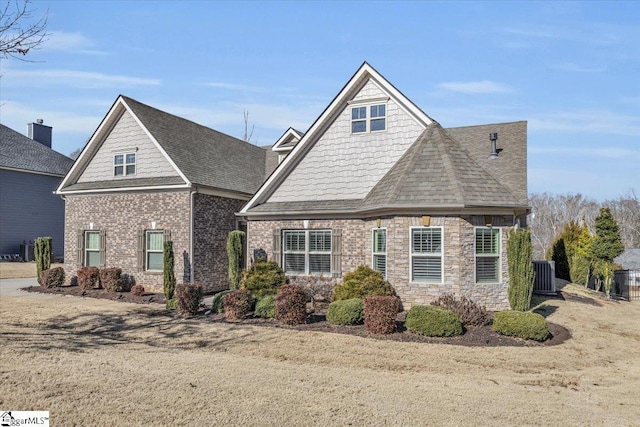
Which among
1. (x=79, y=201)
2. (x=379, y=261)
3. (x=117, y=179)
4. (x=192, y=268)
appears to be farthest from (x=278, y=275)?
(x=79, y=201)

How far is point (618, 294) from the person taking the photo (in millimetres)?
22547

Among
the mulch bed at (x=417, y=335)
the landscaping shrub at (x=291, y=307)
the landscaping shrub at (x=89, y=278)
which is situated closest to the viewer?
the mulch bed at (x=417, y=335)

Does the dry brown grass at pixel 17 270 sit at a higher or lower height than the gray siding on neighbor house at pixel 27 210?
lower

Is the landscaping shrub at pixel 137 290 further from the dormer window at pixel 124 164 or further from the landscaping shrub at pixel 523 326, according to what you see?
the landscaping shrub at pixel 523 326

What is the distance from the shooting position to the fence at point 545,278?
60.8 ft

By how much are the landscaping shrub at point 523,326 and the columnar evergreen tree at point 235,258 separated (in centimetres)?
885

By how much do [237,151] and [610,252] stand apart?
59.9ft

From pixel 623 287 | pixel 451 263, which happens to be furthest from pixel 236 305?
pixel 623 287

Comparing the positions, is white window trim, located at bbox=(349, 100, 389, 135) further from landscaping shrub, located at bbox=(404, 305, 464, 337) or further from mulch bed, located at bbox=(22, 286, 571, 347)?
landscaping shrub, located at bbox=(404, 305, 464, 337)

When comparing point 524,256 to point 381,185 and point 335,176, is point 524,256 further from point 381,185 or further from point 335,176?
point 335,176

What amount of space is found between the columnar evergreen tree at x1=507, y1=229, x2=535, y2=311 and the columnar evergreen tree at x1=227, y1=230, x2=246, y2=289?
29.4 ft

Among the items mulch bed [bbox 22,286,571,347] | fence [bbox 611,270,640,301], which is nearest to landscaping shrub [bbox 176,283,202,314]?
mulch bed [bbox 22,286,571,347]

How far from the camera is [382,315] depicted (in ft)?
36.3

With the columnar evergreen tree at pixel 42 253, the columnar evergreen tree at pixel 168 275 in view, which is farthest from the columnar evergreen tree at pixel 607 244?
the columnar evergreen tree at pixel 42 253
